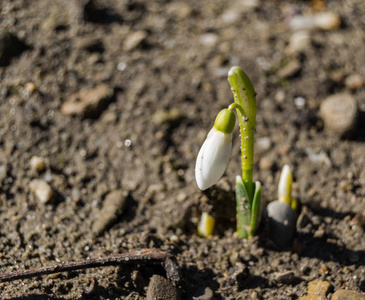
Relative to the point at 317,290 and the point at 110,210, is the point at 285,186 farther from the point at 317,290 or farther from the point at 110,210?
the point at 110,210

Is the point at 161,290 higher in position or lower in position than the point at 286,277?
higher

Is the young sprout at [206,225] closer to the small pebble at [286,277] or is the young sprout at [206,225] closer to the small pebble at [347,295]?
the small pebble at [286,277]

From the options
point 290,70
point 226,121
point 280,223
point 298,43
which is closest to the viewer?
point 226,121

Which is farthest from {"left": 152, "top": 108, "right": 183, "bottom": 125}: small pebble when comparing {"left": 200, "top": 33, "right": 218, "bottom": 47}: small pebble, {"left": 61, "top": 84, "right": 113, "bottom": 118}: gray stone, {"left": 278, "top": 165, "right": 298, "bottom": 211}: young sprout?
{"left": 278, "top": 165, "right": 298, "bottom": 211}: young sprout

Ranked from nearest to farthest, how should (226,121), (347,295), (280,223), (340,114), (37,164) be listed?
(226,121)
(347,295)
(280,223)
(37,164)
(340,114)

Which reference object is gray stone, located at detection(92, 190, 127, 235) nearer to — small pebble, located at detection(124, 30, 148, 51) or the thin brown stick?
the thin brown stick

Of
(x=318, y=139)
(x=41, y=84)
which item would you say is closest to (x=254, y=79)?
(x=318, y=139)

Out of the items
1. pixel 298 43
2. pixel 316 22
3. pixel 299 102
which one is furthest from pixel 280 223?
pixel 316 22
